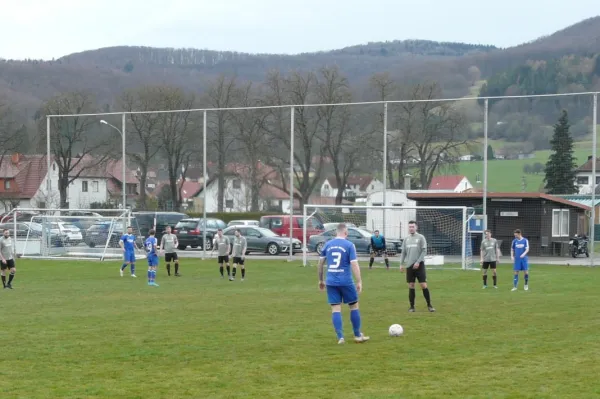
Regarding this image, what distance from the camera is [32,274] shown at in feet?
108

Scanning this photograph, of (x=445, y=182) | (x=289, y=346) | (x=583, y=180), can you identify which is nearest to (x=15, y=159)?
(x=445, y=182)

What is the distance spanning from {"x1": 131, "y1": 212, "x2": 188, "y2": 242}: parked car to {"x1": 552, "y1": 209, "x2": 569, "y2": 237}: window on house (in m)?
20.4

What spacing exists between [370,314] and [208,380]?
7.84 metres

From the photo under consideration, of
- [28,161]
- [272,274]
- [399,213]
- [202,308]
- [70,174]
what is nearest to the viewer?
[202,308]

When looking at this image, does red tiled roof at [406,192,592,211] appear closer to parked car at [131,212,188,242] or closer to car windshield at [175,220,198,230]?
car windshield at [175,220,198,230]

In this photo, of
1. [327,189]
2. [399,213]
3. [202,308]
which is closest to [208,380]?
[202,308]

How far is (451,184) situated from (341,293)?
31602 mm

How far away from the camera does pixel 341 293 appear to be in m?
13.4

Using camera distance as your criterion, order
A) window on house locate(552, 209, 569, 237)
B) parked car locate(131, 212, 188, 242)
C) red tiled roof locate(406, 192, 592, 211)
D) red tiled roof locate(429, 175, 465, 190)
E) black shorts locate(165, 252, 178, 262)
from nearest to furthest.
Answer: black shorts locate(165, 252, 178, 262)
red tiled roof locate(406, 192, 592, 211)
window on house locate(552, 209, 569, 237)
red tiled roof locate(429, 175, 465, 190)
parked car locate(131, 212, 188, 242)

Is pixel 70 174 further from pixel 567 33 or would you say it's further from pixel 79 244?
pixel 567 33

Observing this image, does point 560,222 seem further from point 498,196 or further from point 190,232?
point 190,232

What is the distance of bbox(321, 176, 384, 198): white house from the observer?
42703mm

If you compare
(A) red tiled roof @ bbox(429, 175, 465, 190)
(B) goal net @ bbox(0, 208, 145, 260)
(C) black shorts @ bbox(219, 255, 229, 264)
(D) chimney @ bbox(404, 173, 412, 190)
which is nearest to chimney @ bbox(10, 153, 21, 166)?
(B) goal net @ bbox(0, 208, 145, 260)

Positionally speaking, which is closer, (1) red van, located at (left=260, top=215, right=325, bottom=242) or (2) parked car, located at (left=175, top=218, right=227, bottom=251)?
(1) red van, located at (left=260, top=215, right=325, bottom=242)
